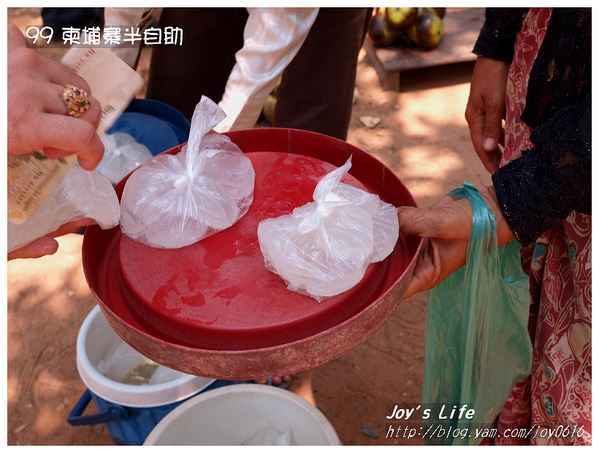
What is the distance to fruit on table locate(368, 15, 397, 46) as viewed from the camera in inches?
136

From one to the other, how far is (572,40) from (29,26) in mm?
3960

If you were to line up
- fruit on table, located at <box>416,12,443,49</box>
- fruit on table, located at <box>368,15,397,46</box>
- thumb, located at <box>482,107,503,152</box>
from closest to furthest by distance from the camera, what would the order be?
thumb, located at <box>482,107,503,152</box> → fruit on table, located at <box>416,12,443,49</box> → fruit on table, located at <box>368,15,397,46</box>

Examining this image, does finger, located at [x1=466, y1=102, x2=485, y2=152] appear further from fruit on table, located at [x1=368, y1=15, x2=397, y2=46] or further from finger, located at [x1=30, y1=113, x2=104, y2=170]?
fruit on table, located at [x1=368, y1=15, x2=397, y2=46]

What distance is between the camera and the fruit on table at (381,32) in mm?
3443

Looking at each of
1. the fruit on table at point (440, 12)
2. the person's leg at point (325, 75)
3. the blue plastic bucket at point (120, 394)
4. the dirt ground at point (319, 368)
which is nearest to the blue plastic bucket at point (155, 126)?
the blue plastic bucket at point (120, 394)

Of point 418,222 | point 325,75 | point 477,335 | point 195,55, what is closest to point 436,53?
point 325,75

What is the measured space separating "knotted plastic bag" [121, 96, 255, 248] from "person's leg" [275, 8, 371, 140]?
1.16 m

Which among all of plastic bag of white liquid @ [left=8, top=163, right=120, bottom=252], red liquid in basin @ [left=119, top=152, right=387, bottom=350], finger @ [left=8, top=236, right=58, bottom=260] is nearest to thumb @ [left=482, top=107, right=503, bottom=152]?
red liquid in basin @ [left=119, top=152, right=387, bottom=350]

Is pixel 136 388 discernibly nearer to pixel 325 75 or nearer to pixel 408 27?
pixel 325 75

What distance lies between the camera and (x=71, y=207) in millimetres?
1034

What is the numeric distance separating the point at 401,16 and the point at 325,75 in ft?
4.46

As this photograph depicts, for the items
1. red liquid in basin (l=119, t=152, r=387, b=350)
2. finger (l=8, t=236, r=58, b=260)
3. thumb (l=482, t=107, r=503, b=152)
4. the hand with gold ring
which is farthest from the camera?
thumb (l=482, t=107, r=503, b=152)

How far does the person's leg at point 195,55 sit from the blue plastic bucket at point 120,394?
0.88m

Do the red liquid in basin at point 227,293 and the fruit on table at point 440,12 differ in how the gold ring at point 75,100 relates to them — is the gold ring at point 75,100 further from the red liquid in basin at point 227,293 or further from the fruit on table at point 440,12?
the fruit on table at point 440,12
